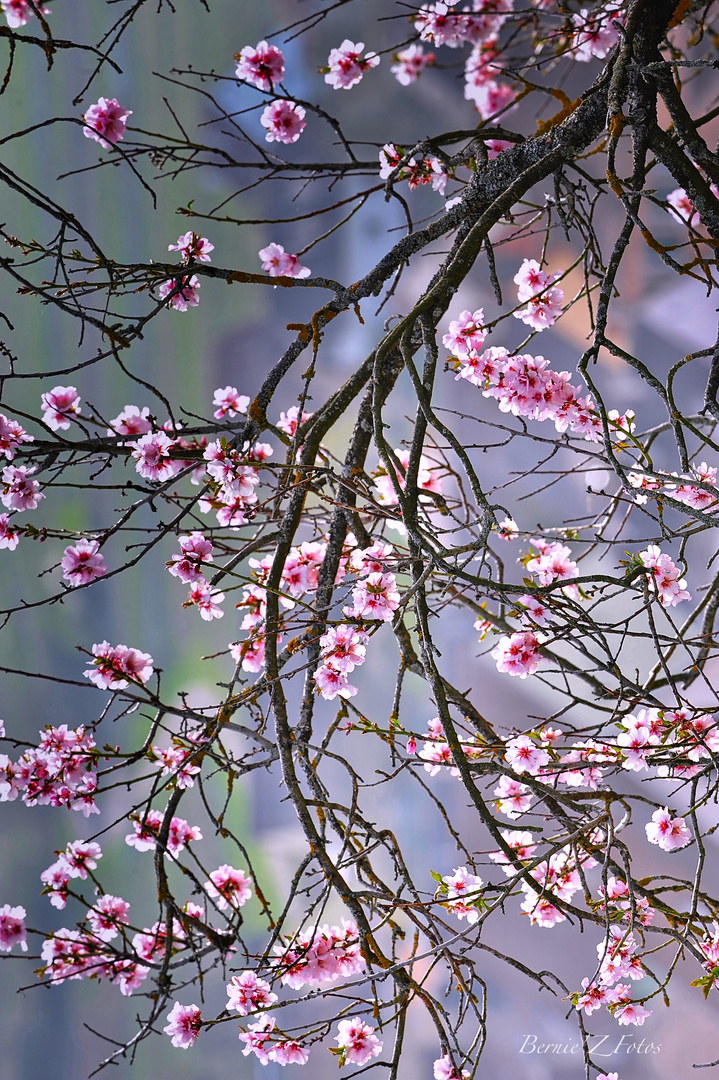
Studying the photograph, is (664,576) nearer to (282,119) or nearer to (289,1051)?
(289,1051)

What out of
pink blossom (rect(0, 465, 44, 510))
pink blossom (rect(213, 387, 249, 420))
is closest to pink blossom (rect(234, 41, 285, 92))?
pink blossom (rect(213, 387, 249, 420))

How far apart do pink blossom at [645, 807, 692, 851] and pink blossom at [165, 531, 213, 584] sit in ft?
2.55

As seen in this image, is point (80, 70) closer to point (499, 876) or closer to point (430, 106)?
point (430, 106)

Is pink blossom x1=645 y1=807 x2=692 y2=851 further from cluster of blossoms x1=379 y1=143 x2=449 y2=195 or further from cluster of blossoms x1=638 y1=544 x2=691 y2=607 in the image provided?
cluster of blossoms x1=379 y1=143 x2=449 y2=195

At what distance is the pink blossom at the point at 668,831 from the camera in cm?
123

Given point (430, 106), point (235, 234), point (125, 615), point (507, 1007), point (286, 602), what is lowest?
point (507, 1007)

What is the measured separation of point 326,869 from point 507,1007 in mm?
1294

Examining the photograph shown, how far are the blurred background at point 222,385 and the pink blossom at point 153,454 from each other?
1069 mm

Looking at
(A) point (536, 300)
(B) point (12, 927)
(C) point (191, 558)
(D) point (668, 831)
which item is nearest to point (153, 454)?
(C) point (191, 558)

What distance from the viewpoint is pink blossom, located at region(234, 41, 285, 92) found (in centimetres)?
132

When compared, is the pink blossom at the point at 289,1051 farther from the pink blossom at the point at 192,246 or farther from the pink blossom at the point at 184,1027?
the pink blossom at the point at 192,246

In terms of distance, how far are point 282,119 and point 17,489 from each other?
0.74 metres

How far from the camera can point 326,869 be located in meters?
1.07

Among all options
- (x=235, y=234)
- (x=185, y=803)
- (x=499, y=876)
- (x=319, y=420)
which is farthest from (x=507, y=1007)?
(x=235, y=234)
